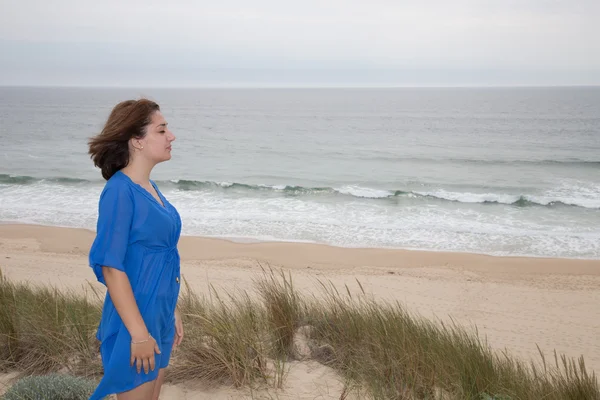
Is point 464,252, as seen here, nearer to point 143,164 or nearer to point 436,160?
point 143,164

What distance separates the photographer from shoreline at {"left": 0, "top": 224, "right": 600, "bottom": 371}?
28.1 ft

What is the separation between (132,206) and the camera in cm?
214

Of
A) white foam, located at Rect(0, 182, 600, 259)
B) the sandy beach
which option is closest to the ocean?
white foam, located at Rect(0, 182, 600, 259)

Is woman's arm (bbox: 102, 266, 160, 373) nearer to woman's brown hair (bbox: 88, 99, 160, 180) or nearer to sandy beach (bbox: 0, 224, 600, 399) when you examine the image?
woman's brown hair (bbox: 88, 99, 160, 180)

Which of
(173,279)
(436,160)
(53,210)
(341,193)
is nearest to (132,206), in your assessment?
(173,279)

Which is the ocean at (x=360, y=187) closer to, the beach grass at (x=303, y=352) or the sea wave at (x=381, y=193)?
the sea wave at (x=381, y=193)

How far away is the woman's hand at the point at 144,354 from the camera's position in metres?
2.13

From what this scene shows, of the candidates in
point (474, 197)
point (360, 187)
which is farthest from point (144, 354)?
point (360, 187)

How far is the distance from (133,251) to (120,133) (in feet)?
1.62

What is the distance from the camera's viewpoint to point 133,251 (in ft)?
7.16

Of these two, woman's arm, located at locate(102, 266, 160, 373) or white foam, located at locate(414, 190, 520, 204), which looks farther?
white foam, located at locate(414, 190, 520, 204)

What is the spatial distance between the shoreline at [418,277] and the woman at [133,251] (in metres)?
5.95

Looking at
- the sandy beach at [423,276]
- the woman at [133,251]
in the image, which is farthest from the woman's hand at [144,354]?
the sandy beach at [423,276]

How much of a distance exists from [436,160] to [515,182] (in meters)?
7.81
